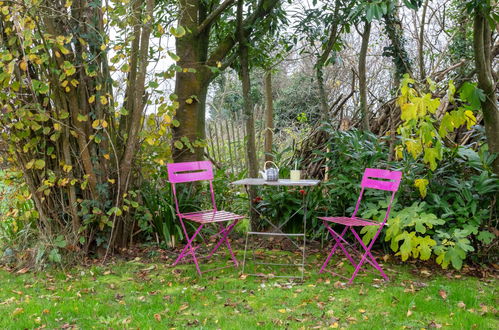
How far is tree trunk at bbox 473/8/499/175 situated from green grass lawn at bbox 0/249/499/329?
1.31 metres

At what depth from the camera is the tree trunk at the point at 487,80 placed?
165 inches

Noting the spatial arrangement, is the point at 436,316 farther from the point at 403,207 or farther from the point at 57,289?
the point at 57,289

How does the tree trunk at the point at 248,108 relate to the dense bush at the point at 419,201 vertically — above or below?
above

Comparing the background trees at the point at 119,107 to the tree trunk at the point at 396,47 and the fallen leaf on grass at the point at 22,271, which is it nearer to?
the fallen leaf on grass at the point at 22,271

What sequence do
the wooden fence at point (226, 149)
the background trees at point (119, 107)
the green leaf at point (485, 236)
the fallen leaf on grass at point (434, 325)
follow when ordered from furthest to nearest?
1. the wooden fence at point (226, 149)
2. the green leaf at point (485, 236)
3. the background trees at point (119, 107)
4. the fallen leaf on grass at point (434, 325)

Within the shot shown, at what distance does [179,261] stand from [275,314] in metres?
1.56

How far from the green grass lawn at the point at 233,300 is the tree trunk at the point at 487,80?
131 cm

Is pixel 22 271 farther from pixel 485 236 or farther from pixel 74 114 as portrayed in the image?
pixel 485 236

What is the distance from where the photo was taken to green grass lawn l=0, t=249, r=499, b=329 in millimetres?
3086

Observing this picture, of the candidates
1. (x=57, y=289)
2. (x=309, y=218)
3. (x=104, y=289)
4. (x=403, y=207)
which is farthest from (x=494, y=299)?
(x=57, y=289)

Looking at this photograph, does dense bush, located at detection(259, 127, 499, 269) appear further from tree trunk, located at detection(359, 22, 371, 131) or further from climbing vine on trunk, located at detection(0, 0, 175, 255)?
climbing vine on trunk, located at detection(0, 0, 175, 255)

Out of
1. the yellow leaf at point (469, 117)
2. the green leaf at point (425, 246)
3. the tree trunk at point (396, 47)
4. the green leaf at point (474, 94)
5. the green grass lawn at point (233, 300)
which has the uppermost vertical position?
the tree trunk at point (396, 47)

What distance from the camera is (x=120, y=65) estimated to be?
4.42m

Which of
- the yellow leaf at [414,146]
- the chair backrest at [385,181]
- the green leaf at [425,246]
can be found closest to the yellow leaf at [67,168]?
the chair backrest at [385,181]
